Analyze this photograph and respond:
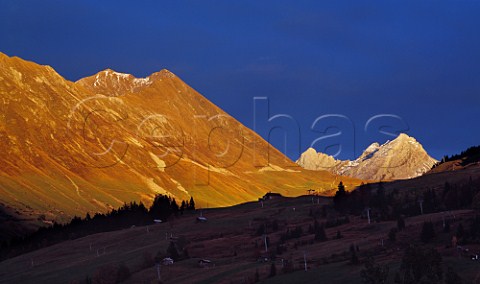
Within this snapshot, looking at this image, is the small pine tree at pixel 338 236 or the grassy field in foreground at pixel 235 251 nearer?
the grassy field in foreground at pixel 235 251

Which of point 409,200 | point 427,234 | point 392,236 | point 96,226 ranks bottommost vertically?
point 427,234

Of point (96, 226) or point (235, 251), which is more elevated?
point (96, 226)

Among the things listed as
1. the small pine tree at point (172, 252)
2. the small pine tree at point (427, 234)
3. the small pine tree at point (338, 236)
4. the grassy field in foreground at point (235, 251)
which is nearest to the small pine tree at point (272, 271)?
the grassy field in foreground at point (235, 251)

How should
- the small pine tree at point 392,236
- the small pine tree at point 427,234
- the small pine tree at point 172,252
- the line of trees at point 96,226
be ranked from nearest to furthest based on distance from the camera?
the small pine tree at point 427,234
the small pine tree at point 392,236
the small pine tree at point 172,252
the line of trees at point 96,226

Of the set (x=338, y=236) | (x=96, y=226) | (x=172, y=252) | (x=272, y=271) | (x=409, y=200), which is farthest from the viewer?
(x=96, y=226)

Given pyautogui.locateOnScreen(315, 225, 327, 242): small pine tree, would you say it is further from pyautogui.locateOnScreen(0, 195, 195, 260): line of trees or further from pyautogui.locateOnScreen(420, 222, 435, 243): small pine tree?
pyautogui.locateOnScreen(0, 195, 195, 260): line of trees

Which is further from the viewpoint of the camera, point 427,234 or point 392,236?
point 392,236

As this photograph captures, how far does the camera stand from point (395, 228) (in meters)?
82.6

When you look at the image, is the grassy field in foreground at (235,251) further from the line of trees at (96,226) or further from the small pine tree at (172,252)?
the line of trees at (96,226)

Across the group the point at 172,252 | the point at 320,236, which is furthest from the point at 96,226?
the point at 320,236

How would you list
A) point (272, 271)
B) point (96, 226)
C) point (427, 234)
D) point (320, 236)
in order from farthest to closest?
point (96, 226), point (320, 236), point (427, 234), point (272, 271)

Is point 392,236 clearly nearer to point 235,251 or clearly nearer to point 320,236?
point 320,236

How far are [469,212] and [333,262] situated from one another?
23956 mm

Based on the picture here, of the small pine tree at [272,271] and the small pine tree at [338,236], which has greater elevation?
the small pine tree at [338,236]
